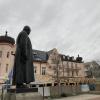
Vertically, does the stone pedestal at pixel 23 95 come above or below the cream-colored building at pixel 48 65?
below

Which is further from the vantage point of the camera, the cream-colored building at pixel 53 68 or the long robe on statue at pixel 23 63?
the cream-colored building at pixel 53 68

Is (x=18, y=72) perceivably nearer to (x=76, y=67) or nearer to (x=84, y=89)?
(x=84, y=89)

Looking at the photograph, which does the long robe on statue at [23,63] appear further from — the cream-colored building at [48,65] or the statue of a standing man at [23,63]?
the cream-colored building at [48,65]

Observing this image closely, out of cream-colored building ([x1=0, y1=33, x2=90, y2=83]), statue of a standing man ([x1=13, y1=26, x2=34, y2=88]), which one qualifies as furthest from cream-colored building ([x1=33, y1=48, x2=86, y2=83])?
statue of a standing man ([x1=13, y1=26, x2=34, y2=88])

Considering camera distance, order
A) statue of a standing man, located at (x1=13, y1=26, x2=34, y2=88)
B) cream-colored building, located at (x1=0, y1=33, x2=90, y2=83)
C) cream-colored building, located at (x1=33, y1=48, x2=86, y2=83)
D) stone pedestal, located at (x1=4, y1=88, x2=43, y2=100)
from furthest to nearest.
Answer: cream-colored building, located at (x1=33, y1=48, x2=86, y2=83) < cream-colored building, located at (x1=0, y1=33, x2=90, y2=83) < statue of a standing man, located at (x1=13, y1=26, x2=34, y2=88) < stone pedestal, located at (x1=4, y1=88, x2=43, y2=100)

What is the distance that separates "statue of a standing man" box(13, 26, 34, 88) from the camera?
6.90 metres

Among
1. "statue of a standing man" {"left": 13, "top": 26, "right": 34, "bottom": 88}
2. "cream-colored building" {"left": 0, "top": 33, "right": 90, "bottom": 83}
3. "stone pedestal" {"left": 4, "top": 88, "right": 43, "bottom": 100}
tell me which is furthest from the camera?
"cream-colored building" {"left": 0, "top": 33, "right": 90, "bottom": 83}

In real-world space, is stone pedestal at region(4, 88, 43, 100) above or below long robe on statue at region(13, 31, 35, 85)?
below

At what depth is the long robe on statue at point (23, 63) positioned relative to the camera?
22.7ft

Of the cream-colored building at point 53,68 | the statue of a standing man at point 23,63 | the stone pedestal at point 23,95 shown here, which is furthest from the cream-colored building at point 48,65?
the stone pedestal at point 23,95

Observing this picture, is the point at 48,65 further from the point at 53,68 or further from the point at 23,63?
the point at 23,63

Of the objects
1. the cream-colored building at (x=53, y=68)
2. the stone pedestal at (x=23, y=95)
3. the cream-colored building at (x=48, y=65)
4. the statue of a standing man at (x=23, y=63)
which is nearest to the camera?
the stone pedestal at (x=23, y=95)

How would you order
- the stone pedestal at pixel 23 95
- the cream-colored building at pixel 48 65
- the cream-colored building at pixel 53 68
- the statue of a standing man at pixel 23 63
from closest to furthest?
the stone pedestal at pixel 23 95 < the statue of a standing man at pixel 23 63 < the cream-colored building at pixel 48 65 < the cream-colored building at pixel 53 68

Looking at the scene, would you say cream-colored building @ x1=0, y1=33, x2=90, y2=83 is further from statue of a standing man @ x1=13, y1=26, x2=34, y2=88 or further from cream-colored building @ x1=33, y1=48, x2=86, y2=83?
statue of a standing man @ x1=13, y1=26, x2=34, y2=88
